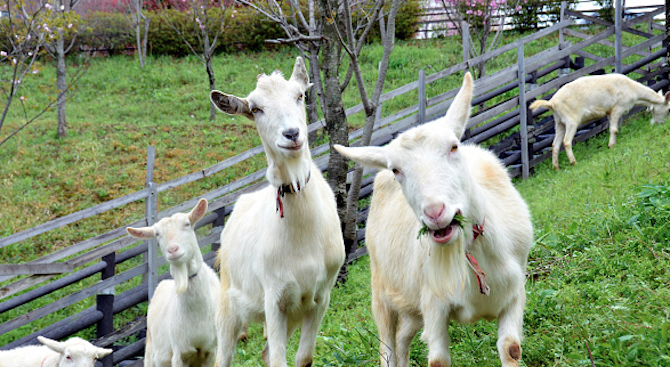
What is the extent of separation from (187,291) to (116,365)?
3.09 m

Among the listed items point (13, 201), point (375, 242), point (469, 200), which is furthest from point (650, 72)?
point (13, 201)

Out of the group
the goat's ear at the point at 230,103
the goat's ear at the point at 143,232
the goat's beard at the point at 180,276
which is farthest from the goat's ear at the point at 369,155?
the goat's ear at the point at 143,232

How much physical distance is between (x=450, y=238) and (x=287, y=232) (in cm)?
181

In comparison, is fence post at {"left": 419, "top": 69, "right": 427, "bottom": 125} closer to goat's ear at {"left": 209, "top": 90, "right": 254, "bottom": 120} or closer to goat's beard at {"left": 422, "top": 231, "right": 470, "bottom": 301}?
goat's ear at {"left": 209, "top": 90, "right": 254, "bottom": 120}

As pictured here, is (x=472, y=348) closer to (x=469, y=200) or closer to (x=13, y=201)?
(x=469, y=200)

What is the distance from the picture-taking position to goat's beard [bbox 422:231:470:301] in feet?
11.3

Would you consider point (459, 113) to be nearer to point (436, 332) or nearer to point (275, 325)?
point (436, 332)

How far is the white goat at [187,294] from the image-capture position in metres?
6.19

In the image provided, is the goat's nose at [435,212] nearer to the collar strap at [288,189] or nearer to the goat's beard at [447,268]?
the goat's beard at [447,268]

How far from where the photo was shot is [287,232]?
185 inches

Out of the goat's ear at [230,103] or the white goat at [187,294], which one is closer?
the goat's ear at [230,103]

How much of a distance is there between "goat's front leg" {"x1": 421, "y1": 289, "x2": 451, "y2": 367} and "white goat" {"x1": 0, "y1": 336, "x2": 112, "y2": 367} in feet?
14.3

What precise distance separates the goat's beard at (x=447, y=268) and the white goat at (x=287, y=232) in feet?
4.04

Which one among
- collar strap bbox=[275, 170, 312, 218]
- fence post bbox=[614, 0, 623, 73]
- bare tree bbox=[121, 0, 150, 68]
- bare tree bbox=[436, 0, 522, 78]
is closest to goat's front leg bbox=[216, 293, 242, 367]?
collar strap bbox=[275, 170, 312, 218]
